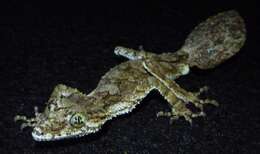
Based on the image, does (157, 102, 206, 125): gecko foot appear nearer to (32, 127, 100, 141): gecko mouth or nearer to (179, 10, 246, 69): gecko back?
(179, 10, 246, 69): gecko back

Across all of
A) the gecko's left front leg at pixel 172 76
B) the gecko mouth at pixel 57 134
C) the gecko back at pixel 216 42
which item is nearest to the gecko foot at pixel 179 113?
the gecko's left front leg at pixel 172 76

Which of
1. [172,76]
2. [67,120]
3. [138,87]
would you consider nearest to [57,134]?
[67,120]

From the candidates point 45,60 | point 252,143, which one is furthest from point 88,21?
point 252,143

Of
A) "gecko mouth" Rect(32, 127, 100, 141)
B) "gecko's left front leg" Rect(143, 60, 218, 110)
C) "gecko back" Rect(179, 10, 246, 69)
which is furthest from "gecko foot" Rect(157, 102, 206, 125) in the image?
"gecko mouth" Rect(32, 127, 100, 141)

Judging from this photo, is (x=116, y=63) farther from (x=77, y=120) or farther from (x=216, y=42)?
(x=77, y=120)

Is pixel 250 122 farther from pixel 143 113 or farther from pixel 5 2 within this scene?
pixel 5 2

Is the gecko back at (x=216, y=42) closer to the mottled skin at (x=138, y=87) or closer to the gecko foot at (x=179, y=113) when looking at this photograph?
the mottled skin at (x=138, y=87)

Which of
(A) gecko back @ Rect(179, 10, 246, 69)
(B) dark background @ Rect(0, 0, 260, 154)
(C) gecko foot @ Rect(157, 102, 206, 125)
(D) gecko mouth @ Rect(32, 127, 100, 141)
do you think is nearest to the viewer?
(D) gecko mouth @ Rect(32, 127, 100, 141)
